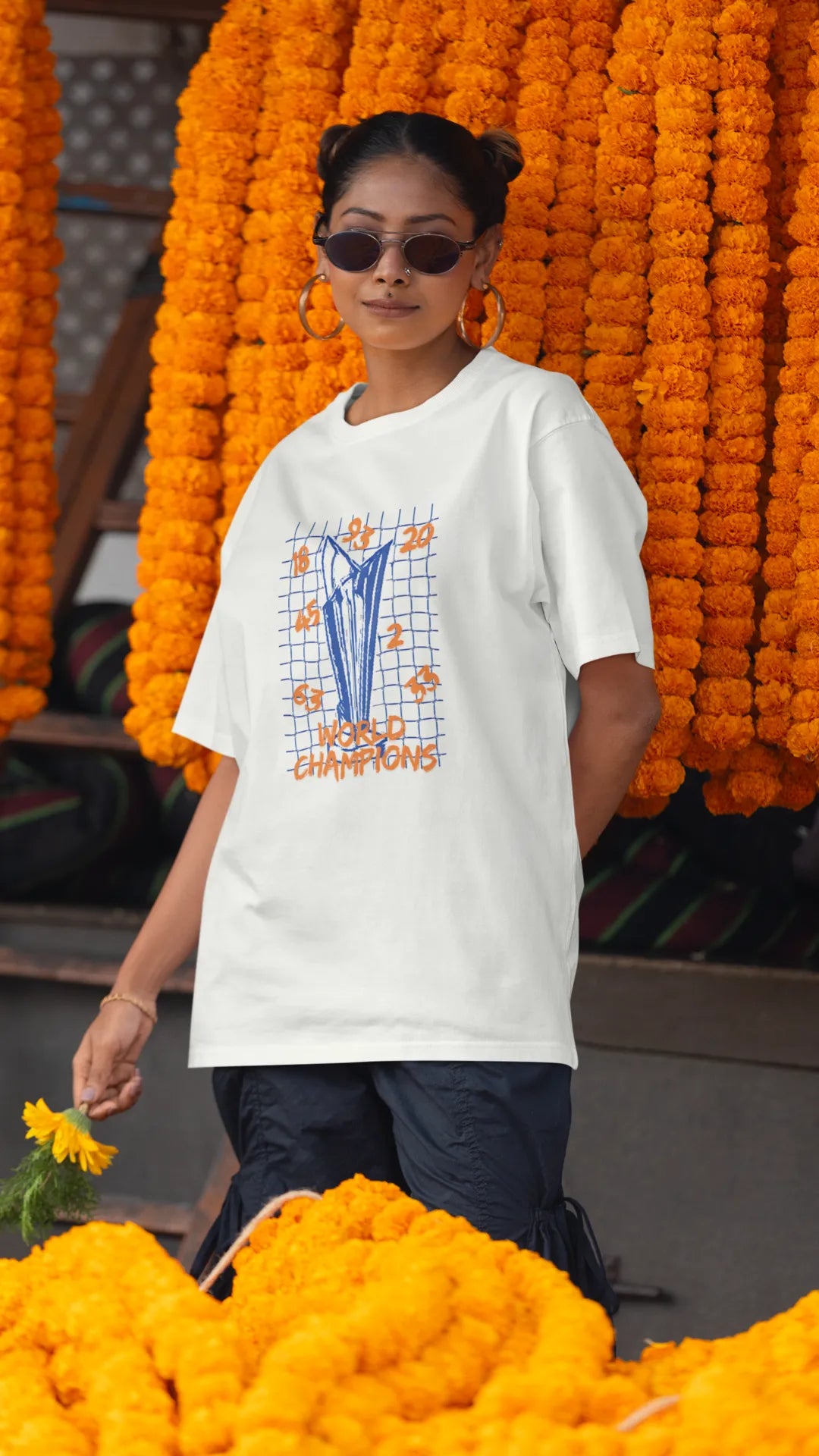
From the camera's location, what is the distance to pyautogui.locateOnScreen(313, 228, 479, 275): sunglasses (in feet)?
4.68

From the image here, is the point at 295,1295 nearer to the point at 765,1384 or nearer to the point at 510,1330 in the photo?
the point at 510,1330

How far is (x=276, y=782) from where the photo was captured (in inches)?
53.9

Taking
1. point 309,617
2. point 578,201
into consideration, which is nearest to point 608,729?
point 309,617

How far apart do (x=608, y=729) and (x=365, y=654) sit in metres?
0.24

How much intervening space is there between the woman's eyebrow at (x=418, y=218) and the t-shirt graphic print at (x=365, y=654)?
0.99 ft

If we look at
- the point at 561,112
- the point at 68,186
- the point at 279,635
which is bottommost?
the point at 279,635

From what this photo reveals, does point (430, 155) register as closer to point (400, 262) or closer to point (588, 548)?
point (400, 262)

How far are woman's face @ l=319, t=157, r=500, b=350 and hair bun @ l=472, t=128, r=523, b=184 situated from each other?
0.43 feet

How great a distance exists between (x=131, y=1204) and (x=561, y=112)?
164 centimetres

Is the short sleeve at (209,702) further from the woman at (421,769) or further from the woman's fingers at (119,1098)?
the woman's fingers at (119,1098)

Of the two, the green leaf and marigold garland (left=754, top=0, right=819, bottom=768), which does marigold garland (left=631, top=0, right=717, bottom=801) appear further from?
the green leaf

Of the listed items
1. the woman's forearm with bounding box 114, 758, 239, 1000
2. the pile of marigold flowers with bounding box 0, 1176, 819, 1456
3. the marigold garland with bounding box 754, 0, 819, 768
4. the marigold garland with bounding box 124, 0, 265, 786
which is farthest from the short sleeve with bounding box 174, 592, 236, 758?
the pile of marigold flowers with bounding box 0, 1176, 819, 1456

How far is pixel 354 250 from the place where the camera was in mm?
1439

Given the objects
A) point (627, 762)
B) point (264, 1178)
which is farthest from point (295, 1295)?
point (627, 762)
